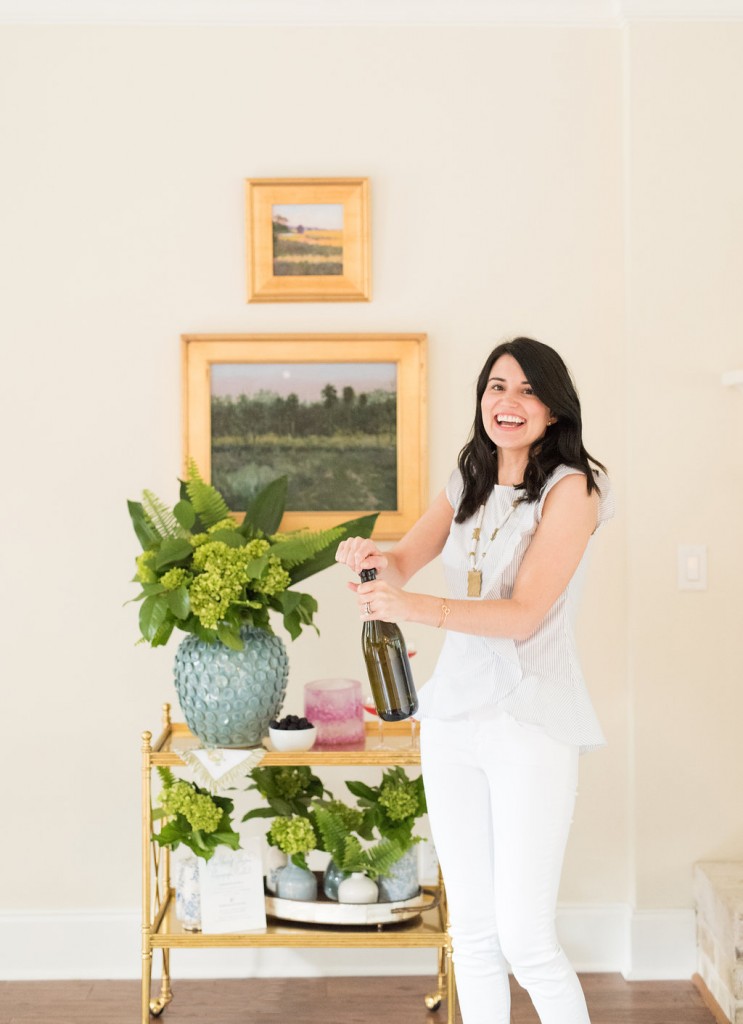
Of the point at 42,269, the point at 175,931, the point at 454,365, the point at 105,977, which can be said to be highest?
the point at 42,269

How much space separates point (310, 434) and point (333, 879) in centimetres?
110

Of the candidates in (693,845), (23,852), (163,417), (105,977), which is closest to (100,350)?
(163,417)

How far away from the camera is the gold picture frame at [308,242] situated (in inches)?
106

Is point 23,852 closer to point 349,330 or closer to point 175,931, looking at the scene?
point 175,931

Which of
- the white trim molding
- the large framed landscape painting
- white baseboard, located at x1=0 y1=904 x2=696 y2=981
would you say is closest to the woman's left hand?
the large framed landscape painting

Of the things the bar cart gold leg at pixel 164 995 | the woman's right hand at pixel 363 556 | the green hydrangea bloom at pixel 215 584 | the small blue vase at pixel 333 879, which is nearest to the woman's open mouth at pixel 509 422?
the woman's right hand at pixel 363 556

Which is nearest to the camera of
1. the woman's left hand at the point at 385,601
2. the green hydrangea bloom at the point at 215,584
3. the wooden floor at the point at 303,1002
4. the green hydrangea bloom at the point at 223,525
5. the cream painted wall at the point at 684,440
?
the woman's left hand at the point at 385,601

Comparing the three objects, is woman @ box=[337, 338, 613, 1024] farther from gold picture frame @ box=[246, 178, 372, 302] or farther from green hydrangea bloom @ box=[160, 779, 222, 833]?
gold picture frame @ box=[246, 178, 372, 302]

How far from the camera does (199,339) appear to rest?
270 cm

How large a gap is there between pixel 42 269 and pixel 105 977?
6.06 feet

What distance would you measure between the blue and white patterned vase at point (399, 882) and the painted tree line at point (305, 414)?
1.07m

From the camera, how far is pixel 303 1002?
258cm

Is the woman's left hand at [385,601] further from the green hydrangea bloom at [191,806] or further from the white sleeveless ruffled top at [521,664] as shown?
the green hydrangea bloom at [191,806]

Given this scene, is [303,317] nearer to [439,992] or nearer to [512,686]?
[512,686]
